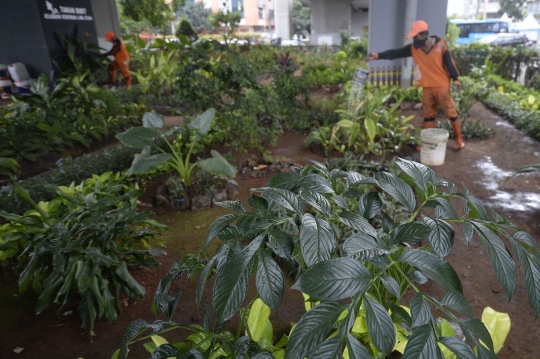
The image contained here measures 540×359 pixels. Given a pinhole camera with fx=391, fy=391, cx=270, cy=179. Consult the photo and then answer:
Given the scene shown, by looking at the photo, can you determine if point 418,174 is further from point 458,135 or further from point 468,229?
point 458,135

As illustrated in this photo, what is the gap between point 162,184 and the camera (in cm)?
425

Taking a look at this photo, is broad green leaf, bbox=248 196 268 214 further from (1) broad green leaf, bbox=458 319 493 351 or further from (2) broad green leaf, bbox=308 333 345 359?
(1) broad green leaf, bbox=458 319 493 351

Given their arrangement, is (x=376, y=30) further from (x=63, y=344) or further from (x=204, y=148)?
(x=63, y=344)

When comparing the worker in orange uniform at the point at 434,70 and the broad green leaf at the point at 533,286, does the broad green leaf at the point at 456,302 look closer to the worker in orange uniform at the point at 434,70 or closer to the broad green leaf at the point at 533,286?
the broad green leaf at the point at 533,286

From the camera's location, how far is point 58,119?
5.34 m

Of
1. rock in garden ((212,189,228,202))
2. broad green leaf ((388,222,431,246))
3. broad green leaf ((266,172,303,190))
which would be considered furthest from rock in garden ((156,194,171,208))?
broad green leaf ((388,222,431,246))

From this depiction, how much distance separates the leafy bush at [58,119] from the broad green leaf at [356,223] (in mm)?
4739

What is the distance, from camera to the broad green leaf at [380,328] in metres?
0.77

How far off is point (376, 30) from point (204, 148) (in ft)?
18.7

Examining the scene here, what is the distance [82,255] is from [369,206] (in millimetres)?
1737

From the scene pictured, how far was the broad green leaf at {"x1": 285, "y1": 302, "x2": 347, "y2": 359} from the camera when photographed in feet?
2.62

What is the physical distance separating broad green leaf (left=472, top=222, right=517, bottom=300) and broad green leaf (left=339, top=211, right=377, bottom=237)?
0.88 ft

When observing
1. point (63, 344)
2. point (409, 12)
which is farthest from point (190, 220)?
point (409, 12)

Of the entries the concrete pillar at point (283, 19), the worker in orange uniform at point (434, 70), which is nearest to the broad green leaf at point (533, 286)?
the worker in orange uniform at point (434, 70)
